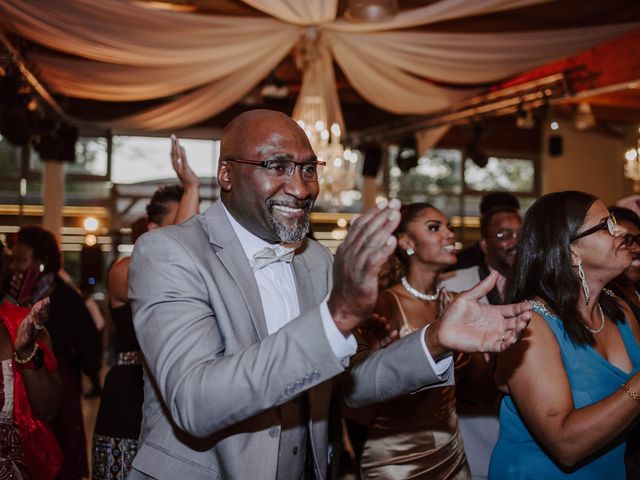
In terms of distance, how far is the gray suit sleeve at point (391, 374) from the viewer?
160 centimetres

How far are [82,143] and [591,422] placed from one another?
33.8 feet

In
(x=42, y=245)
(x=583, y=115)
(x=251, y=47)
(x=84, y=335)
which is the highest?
(x=251, y=47)

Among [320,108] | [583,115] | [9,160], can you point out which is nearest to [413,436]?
[320,108]

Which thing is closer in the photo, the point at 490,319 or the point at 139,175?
the point at 490,319

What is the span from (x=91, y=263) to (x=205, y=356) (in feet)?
31.0

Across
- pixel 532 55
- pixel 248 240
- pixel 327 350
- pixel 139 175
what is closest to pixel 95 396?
pixel 139 175

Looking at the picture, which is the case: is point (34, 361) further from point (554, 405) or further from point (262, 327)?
point (554, 405)

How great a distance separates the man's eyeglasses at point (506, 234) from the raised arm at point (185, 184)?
6.23 ft

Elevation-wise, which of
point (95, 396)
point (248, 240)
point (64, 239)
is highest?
point (248, 240)

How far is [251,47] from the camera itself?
5598mm

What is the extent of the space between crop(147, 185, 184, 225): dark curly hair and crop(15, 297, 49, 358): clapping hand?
4.25ft

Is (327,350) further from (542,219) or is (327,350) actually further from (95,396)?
(95,396)

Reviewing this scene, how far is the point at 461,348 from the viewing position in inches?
60.3

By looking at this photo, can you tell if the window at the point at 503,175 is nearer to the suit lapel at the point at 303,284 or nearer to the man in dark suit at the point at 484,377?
the man in dark suit at the point at 484,377
